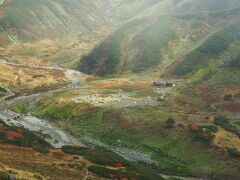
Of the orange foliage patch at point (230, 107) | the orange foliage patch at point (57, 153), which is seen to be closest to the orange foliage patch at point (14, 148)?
the orange foliage patch at point (57, 153)

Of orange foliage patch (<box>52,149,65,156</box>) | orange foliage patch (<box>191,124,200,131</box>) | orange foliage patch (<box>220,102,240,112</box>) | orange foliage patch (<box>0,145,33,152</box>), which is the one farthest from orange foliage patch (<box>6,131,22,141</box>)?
orange foliage patch (<box>220,102,240,112</box>)

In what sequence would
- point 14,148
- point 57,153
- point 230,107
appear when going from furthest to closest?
1. point 230,107
2. point 57,153
3. point 14,148

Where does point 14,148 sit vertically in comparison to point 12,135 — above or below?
below

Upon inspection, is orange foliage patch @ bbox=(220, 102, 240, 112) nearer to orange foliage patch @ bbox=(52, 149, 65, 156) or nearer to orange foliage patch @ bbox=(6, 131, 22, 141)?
orange foliage patch @ bbox=(52, 149, 65, 156)

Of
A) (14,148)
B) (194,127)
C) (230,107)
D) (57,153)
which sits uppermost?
(230,107)

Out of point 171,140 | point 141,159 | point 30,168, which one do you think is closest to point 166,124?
point 171,140

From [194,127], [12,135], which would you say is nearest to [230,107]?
[194,127]

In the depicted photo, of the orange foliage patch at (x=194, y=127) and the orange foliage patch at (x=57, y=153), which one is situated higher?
the orange foliage patch at (x=194, y=127)

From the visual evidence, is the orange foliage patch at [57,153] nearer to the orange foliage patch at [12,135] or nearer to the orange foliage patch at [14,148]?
the orange foliage patch at [14,148]

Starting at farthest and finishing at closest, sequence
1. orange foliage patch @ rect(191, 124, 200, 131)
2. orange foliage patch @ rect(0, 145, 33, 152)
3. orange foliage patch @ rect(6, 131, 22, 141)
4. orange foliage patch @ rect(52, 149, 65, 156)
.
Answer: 1. orange foliage patch @ rect(191, 124, 200, 131)
2. orange foliage patch @ rect(6, 131, 22, 141)
3. orange foliage patch @ rect(52, 149, 65, 156)
4. orange foliage patch @ rect(0, 145, 33, 152)

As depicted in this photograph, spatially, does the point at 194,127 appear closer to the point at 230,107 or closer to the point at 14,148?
the point at 230,107

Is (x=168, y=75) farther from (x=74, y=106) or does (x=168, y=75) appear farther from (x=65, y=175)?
(x=65, y=175)
